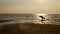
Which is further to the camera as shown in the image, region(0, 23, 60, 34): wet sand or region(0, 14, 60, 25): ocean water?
region(0, 14, 60, 25): ocean water

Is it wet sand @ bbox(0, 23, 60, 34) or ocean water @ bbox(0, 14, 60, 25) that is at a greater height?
ocean water @ bbox(0, 14, 60, 25)

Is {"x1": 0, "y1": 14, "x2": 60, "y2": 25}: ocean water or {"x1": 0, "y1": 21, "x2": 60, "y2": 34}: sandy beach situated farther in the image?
{"x1": 0, "y1": 14, "x2": 60, "y2": 25}: ocean water

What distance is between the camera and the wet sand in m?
1.17

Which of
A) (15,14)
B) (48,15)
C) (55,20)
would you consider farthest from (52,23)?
(15,14)

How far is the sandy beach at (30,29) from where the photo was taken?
1.17 meters

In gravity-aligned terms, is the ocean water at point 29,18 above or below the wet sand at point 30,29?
above

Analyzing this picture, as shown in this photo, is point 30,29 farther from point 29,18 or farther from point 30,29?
point 29,18

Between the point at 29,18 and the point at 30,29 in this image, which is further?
the point at 29,18

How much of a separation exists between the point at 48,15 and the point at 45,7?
0.17 metres

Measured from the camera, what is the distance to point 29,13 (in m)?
1.53

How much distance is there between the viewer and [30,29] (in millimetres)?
1189

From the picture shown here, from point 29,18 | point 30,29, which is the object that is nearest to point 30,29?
point 30,29

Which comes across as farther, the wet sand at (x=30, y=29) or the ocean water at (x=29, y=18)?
the ocean water at (x=29, y=18)

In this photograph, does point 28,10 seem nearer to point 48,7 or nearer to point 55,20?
point 48,7
